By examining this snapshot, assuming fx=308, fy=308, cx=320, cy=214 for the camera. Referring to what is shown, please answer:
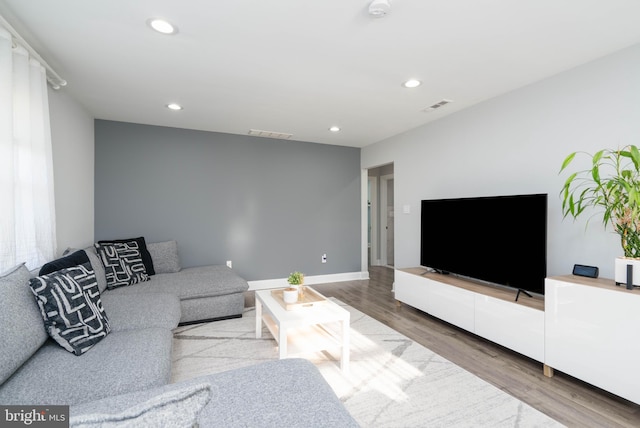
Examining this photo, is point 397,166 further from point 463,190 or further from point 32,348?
point 32,348

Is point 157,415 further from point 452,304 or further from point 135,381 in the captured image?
point 452,304

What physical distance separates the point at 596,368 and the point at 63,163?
4.64m

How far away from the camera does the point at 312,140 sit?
506 centimetres

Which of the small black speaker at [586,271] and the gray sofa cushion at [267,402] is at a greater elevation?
the small black speaker at [586,271]

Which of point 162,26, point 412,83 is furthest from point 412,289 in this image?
point 162,26

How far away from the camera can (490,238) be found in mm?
2951

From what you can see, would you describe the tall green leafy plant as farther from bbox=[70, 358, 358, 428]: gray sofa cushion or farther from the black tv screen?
bbox=[70, 358, 358, 428]: gray sofa cushion

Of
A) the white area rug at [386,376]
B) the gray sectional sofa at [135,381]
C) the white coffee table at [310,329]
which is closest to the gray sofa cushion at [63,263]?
the gray sectional sofa at [135,381]

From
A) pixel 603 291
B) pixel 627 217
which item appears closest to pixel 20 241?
pixel 603 291

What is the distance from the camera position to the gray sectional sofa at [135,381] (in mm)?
516

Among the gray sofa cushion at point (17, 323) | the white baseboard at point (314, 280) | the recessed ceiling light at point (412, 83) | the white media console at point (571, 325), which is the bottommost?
the white baseboard at point (314, 280)

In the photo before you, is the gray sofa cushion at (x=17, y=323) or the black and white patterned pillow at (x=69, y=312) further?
the black and white patterned pillow at (x=69, y=312)

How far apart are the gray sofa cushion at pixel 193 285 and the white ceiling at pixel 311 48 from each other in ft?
6.41

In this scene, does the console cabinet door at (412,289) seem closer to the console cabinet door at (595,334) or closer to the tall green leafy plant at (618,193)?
the console cabinet door at (595,334)
